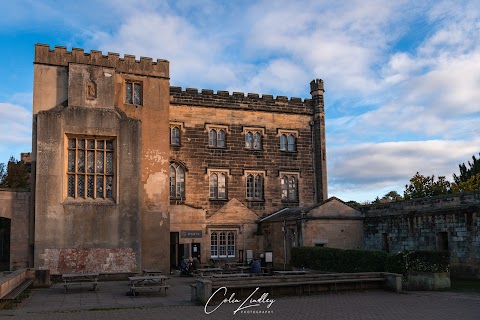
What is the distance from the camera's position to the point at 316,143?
111 feet

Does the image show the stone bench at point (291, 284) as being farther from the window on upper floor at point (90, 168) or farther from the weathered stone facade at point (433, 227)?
the window on upper floor at point (90, 168)

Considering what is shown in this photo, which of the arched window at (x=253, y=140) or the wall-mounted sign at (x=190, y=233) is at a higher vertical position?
the arched window at (x=253, y=140)

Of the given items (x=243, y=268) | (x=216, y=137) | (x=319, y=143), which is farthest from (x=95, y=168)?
(x=319, y=143)

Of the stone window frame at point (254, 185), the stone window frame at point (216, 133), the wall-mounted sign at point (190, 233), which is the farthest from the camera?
the stone window frame at point (254, 185)

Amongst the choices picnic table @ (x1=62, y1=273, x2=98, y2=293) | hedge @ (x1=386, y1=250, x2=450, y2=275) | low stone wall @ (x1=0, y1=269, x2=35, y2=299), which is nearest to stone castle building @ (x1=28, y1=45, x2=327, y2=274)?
low stone wall @ (x1=0, y1=269, x2=35, y2=299)

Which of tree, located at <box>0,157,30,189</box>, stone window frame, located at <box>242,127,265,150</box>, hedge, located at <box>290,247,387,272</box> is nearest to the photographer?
hedge, located at <box>290,247,387,272</box>

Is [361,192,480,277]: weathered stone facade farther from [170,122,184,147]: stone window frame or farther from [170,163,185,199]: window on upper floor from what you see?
[170,122,184,147]: stone window frame

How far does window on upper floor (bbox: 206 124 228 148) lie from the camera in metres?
31.4

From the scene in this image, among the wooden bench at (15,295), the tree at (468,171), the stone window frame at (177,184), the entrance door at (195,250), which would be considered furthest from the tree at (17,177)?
the tree at (468,171)

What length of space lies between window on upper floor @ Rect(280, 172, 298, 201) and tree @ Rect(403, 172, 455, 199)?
673 inches

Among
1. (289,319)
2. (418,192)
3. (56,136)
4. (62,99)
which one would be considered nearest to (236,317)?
(289,319)

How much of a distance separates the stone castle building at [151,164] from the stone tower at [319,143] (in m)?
0.07

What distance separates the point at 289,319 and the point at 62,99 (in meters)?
16.9

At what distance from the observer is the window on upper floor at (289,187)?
109ft
